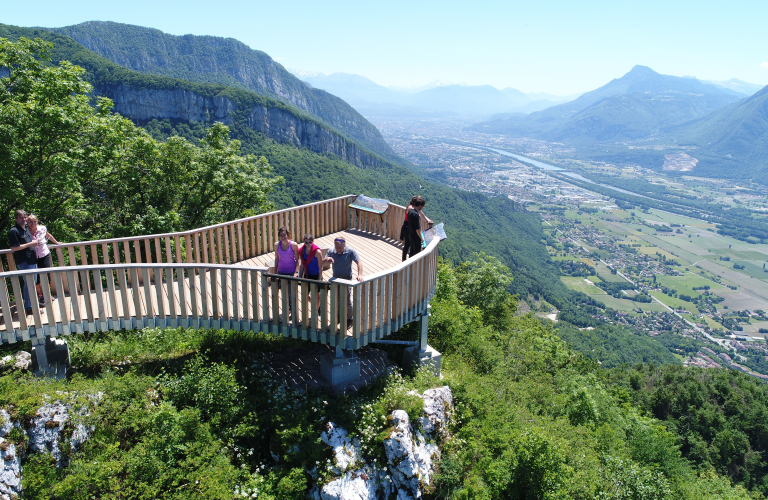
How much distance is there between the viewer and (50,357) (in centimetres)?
684

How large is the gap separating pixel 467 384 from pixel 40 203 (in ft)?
34.2

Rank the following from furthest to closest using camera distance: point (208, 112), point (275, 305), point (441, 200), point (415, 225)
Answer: point (441, 200) → point (208, 112) → point (415, 225) → point (275, 305)

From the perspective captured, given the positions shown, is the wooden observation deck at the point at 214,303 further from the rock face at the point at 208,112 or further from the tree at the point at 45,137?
the rock face at the point at 208,112

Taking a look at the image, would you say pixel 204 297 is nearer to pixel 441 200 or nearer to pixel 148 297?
pixel 148 297

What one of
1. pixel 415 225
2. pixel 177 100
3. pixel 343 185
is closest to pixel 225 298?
pixel 415 225

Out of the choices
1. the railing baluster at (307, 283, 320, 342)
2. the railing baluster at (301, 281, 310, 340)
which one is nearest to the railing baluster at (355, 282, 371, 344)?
the railing baluster at (307, 283, 320, 342)

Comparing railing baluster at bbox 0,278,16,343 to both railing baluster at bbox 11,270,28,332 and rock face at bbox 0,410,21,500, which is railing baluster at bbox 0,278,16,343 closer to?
railing baluster at bbox 11,270,28,332

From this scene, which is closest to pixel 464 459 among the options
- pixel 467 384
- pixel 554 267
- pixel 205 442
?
pixel 467 384

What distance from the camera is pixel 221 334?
27.6 feet

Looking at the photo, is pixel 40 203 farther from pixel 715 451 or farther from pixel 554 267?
pixel 554 267

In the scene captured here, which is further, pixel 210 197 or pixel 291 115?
pixel 291 115

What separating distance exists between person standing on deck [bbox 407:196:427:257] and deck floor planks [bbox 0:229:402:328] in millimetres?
769

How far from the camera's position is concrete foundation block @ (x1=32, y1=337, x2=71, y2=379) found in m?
6.55

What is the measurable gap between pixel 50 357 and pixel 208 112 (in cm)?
13954
